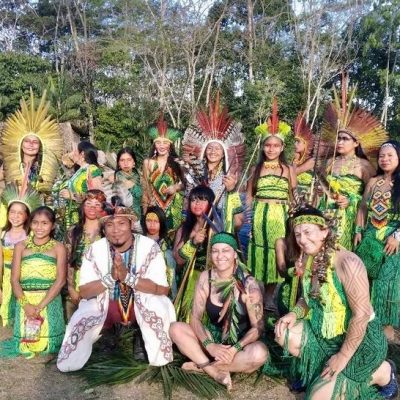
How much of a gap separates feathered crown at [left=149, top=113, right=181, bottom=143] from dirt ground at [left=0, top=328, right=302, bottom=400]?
3.11 m

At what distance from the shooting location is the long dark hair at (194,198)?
4.48m

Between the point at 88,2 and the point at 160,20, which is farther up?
the point at 88,2

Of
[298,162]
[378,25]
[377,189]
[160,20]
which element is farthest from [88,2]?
[377,189]

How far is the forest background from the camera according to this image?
65.4ft

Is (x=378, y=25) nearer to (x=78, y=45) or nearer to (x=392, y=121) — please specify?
(x=392, y=121)

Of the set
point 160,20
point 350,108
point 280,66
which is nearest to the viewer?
point 350,108

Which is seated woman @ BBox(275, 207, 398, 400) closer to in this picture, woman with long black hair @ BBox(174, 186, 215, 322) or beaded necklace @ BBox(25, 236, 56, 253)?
woman with long black hair @ BBox(174, 186, 215, 322)

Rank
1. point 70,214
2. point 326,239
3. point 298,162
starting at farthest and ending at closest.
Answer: point 298,162 < point 70,214 < point 326,239

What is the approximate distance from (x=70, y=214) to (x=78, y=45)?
22.3 meters

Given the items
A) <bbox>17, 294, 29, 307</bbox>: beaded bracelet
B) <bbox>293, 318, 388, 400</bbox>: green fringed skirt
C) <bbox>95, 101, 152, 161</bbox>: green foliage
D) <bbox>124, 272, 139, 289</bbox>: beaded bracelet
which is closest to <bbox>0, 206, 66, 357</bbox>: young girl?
<bbox>17, 294, 29, 307</bbox>: beaded bracelet

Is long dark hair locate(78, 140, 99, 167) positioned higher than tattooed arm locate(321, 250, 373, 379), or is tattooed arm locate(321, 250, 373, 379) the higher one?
long dark hair locate(78, 140, 99, 167)

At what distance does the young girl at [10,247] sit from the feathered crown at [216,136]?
1723mm

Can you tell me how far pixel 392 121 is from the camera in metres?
21.0

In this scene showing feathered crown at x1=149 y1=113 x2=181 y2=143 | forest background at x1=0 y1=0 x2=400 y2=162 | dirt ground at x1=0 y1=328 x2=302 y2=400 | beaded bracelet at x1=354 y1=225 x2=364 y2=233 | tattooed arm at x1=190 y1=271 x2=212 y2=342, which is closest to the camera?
dirt ground at x1=0 y1=328 x2=302 y2=400
